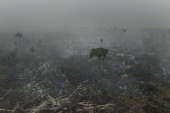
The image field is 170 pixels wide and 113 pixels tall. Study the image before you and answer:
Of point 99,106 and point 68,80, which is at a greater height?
point 68,80

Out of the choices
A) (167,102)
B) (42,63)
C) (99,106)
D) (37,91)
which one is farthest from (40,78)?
(167,102)

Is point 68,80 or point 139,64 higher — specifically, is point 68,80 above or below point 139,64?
below

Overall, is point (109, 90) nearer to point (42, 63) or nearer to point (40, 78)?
point (40, 78)

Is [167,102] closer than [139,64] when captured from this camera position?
Yes

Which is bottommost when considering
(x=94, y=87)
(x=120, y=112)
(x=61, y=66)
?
(x=120, y=112)

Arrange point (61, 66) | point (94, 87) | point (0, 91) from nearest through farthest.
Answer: point (0, 91) < point (94, 87) < point (61, 66)

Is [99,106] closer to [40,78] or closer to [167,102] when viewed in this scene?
[167,102]

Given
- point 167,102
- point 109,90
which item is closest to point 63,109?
point 109,90

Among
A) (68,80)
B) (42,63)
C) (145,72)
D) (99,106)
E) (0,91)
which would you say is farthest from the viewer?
(42,63)

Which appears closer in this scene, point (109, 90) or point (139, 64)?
point (109, 90)
